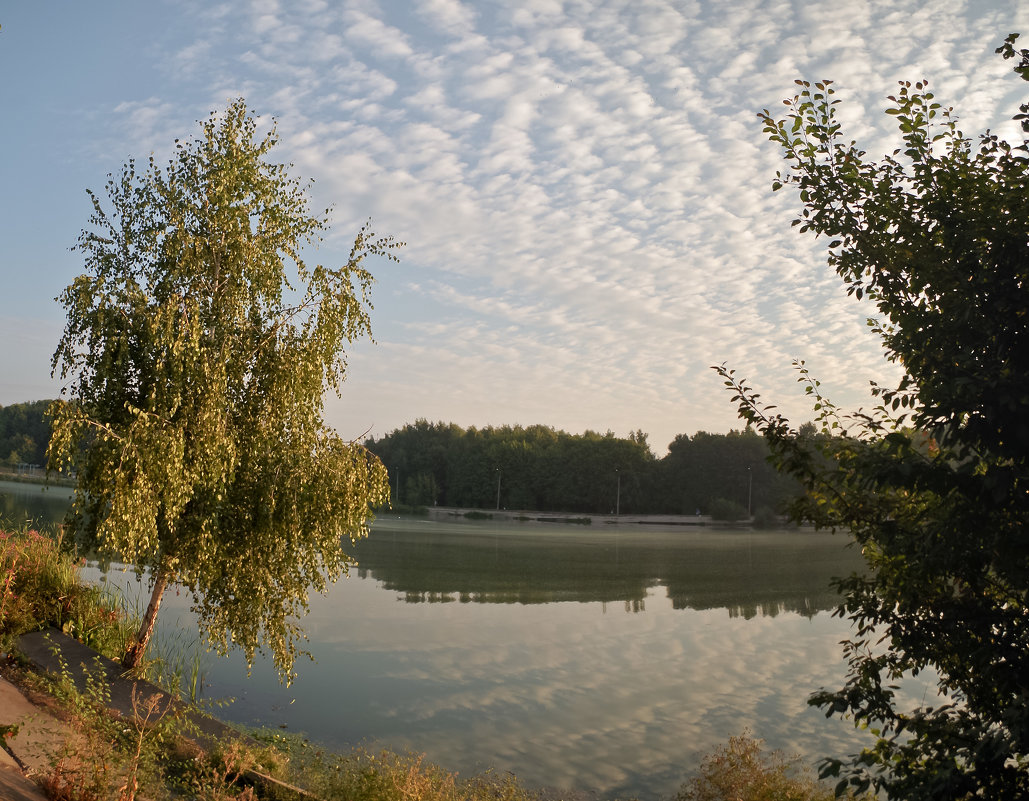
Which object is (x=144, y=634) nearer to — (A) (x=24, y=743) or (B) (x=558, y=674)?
(A) (x=24, y=743)

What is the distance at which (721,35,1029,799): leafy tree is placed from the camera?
382 centimetres

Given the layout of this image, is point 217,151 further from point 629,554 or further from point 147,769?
point 629,554

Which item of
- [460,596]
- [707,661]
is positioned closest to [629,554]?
[460,596]

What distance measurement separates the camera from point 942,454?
→ 4.11m

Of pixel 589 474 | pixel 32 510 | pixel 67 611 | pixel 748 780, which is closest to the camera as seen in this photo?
pixel 748 780

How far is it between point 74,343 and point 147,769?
17.4 ft

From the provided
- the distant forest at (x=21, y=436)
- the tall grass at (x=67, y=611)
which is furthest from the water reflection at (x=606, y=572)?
the distant forest at (x=21, y=436)

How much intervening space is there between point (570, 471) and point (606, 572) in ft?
283

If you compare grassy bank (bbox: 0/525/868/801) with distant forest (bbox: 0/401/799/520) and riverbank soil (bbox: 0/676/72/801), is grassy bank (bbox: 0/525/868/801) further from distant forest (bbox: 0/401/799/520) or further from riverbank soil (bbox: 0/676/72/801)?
distant forest (bbox: 0/401/799/520)

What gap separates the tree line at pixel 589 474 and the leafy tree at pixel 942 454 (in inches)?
3649

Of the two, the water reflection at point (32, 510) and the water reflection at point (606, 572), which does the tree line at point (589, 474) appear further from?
the water reflection at point (32, 510)

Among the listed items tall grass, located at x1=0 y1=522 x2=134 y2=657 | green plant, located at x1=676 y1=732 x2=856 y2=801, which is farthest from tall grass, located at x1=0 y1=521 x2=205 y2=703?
green plant, located at x1=676 y1=732 x2=856 y2=801

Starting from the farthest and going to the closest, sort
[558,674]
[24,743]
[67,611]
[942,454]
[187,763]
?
[558,674]
[67,611]
[187,763]
[24,743]
[942,454]

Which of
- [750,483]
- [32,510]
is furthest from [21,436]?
[750,483]
